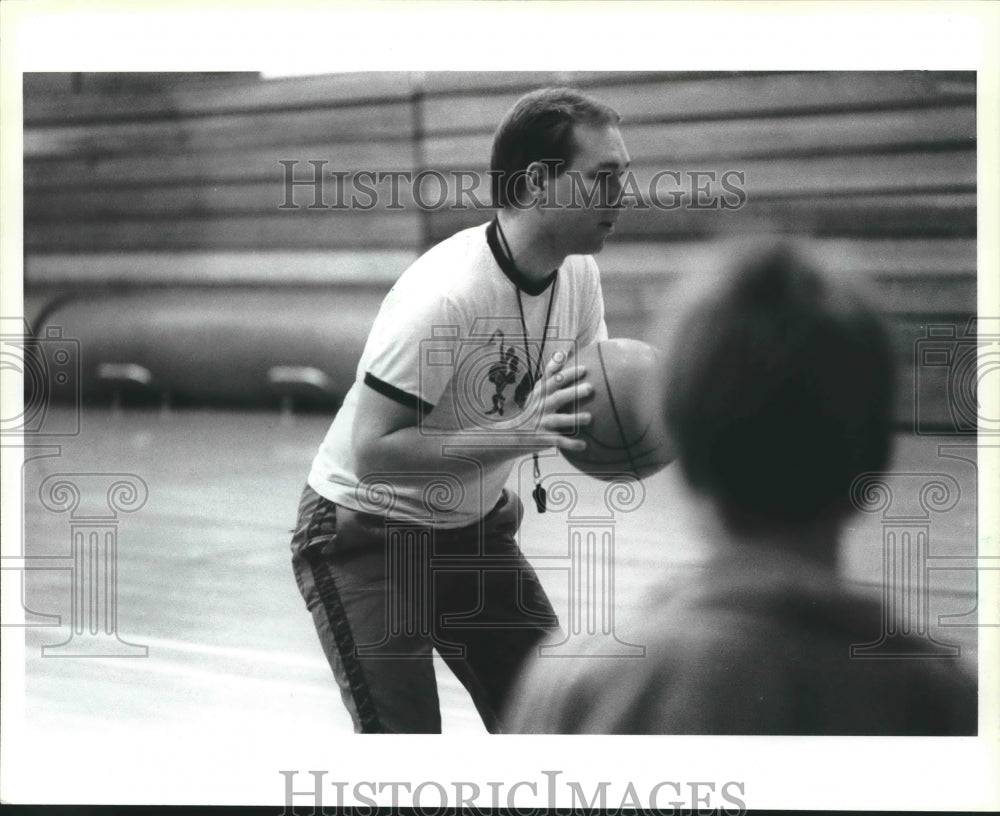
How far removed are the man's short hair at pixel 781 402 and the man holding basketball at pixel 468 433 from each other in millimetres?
840

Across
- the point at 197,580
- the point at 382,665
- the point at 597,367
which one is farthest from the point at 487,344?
the point at 197,580

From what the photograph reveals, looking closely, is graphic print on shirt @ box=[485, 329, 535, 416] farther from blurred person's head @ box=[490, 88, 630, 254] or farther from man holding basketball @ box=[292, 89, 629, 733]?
blurred person's head @ box=[490, 88, 630, 254]

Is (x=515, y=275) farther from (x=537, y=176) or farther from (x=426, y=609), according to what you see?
(x=426, y=609)

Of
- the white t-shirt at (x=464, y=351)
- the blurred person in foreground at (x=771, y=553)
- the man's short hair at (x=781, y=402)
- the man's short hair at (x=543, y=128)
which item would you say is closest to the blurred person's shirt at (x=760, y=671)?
the blurred person in foreground at (x=771, y=553)

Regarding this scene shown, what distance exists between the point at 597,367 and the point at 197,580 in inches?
52.1

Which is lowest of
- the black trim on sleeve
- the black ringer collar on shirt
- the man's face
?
the black trim on sleeve

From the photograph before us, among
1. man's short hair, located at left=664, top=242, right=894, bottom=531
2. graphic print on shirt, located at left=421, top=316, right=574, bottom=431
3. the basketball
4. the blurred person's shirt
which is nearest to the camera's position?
the blurred person's shirt

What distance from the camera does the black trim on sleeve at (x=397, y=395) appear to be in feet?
11.3

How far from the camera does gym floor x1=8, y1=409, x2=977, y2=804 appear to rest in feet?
11.3

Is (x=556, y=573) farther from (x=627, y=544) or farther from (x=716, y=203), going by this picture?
(x=716, y=203)

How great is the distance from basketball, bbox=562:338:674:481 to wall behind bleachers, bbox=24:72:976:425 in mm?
104

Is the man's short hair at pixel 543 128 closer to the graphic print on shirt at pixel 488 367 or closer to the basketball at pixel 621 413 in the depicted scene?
the graphic print on shirt at pixel 488 367

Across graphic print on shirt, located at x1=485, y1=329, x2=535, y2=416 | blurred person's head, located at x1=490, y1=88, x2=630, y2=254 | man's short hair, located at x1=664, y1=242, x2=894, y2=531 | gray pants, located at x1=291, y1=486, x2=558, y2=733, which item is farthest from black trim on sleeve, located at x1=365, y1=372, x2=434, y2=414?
man's short hair, located at x1=664, y1=242, x2=894, y2=531

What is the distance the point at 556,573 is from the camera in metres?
3.47
